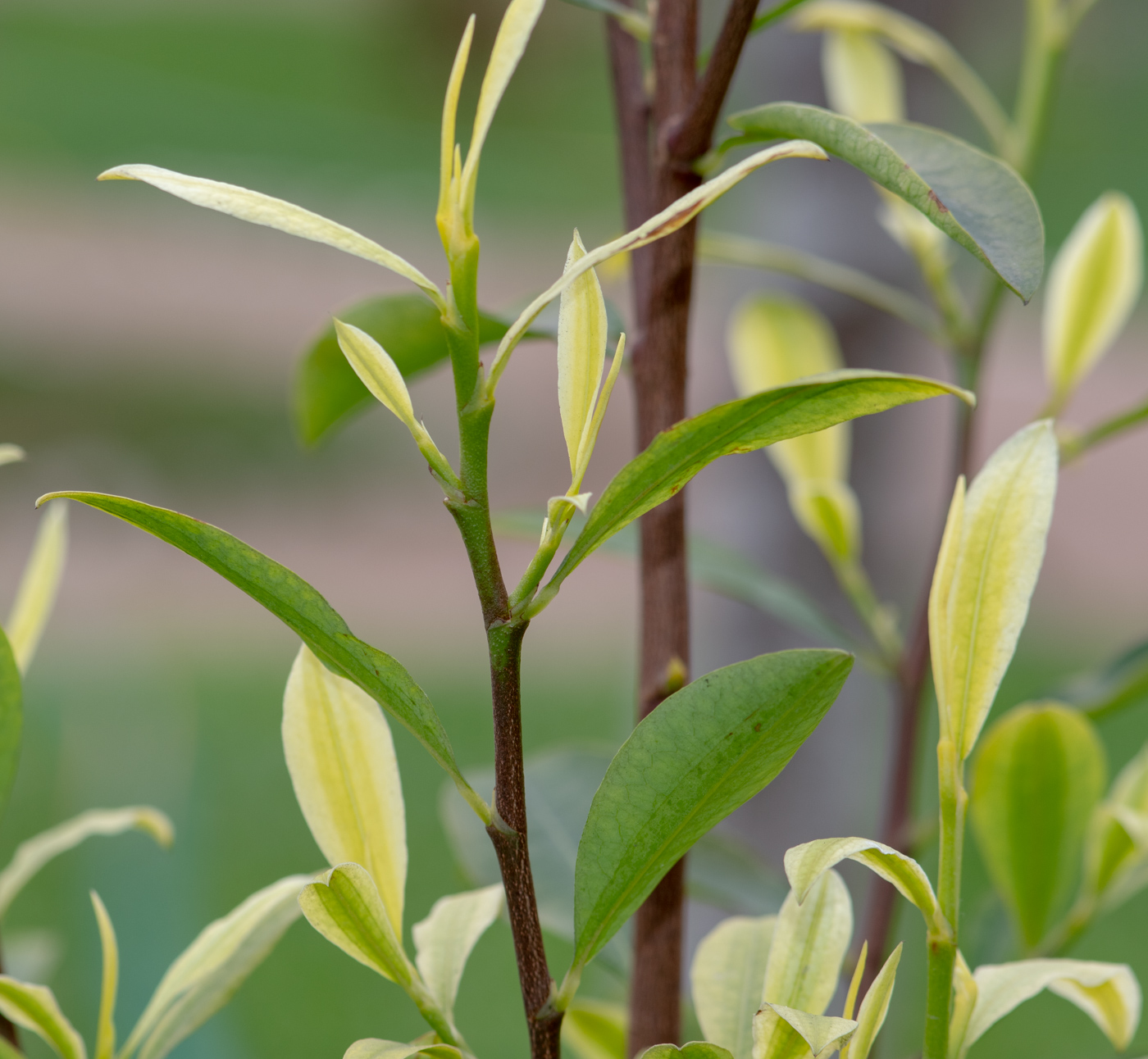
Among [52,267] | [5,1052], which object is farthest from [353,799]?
[52,267]

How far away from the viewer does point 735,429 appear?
20cm

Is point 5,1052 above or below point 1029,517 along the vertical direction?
below

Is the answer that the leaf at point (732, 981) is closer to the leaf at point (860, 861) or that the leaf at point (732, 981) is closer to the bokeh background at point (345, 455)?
the leaf at point (860, 861)

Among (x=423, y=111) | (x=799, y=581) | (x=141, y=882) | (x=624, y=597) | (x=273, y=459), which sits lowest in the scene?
(x=624, y=597)

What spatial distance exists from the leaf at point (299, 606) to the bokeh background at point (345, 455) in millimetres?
268

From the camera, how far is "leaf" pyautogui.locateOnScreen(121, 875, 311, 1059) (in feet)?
0.91

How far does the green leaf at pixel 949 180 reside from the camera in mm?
214

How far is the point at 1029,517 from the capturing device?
0.72 ft

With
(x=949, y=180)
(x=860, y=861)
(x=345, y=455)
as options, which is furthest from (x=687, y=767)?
(x=345, y=455)

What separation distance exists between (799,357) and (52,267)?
485cm

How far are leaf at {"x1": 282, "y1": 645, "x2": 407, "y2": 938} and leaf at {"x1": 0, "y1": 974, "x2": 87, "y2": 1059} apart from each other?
0.21ft

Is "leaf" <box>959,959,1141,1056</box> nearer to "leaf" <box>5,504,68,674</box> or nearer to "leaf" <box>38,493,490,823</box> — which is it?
"leaf" <box>38,493,490,823</box>

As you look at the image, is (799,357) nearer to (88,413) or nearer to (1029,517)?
(1029,517)

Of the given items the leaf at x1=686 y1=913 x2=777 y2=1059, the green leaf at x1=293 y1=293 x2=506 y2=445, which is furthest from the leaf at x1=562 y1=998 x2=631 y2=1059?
A: the green leaf at x1=293 y1=293 x2=506 y2=445
